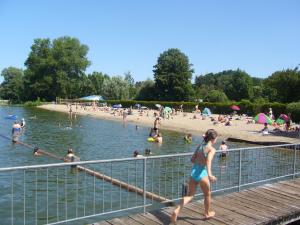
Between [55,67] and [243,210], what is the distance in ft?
377

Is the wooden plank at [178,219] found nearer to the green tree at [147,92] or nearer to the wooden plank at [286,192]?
the wooden plank at [286,192]

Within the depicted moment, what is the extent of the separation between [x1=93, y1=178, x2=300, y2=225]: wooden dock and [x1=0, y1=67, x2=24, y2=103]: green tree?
473 feet

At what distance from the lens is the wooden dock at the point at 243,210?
780cm

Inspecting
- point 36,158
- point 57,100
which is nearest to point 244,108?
point 36,158

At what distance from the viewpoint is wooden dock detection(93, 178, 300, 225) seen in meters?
7.80

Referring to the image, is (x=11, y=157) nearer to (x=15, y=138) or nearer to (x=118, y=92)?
(x=15, y=138)

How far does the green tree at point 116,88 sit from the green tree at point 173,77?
14.7 meters

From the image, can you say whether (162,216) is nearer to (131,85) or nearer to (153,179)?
(153,179)

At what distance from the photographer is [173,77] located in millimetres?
98000

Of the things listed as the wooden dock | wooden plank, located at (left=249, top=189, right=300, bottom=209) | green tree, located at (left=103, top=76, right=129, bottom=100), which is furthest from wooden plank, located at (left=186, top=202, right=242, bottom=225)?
green tree, located at (left=103, top=76, right=129, bottom=100)

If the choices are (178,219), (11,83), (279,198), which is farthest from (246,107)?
(11,83)

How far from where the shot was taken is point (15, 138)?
32719 millimetres

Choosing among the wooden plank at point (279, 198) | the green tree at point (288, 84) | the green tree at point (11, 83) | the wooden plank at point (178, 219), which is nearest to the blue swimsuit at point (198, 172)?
the wooden plank at point (178, 219)

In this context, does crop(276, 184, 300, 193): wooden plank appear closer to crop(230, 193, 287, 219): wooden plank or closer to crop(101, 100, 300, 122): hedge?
crop(230, 193, 287, 219): wooden plank
